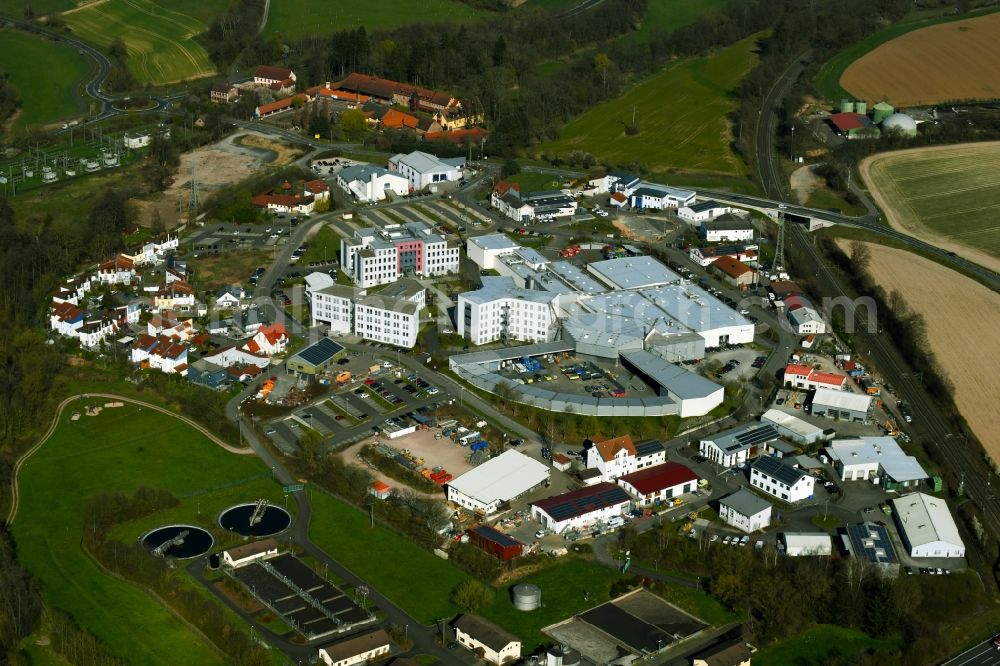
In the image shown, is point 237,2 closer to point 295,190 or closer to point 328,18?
point 328,18

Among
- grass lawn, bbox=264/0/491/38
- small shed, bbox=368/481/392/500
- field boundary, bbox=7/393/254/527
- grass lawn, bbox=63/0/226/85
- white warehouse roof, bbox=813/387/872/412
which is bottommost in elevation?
field boundary, bbox=7/393/254/527

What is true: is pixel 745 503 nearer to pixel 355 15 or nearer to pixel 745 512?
pixel 745 512

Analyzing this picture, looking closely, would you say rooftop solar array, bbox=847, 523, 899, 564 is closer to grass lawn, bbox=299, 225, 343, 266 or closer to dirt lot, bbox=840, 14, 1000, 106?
grass lawn, bbox=299, 225, 343, 266

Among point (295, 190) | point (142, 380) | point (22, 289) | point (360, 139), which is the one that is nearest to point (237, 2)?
point (360, 139)

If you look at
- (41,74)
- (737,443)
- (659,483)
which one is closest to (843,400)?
(737,443)

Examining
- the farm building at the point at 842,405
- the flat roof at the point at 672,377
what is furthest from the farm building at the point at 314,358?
the farm building at the point at 842,405

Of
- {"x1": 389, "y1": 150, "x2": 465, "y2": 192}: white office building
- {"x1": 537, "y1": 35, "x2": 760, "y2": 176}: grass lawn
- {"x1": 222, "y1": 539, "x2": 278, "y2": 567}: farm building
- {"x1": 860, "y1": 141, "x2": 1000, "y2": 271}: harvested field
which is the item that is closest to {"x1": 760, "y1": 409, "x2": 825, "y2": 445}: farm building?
{"x1": 222, "y1": 539, "x2": 278, "y2": 567}: farm building

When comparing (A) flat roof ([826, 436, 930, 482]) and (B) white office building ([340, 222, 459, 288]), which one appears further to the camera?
(B) white office building ([340, 222, 459, 288])
